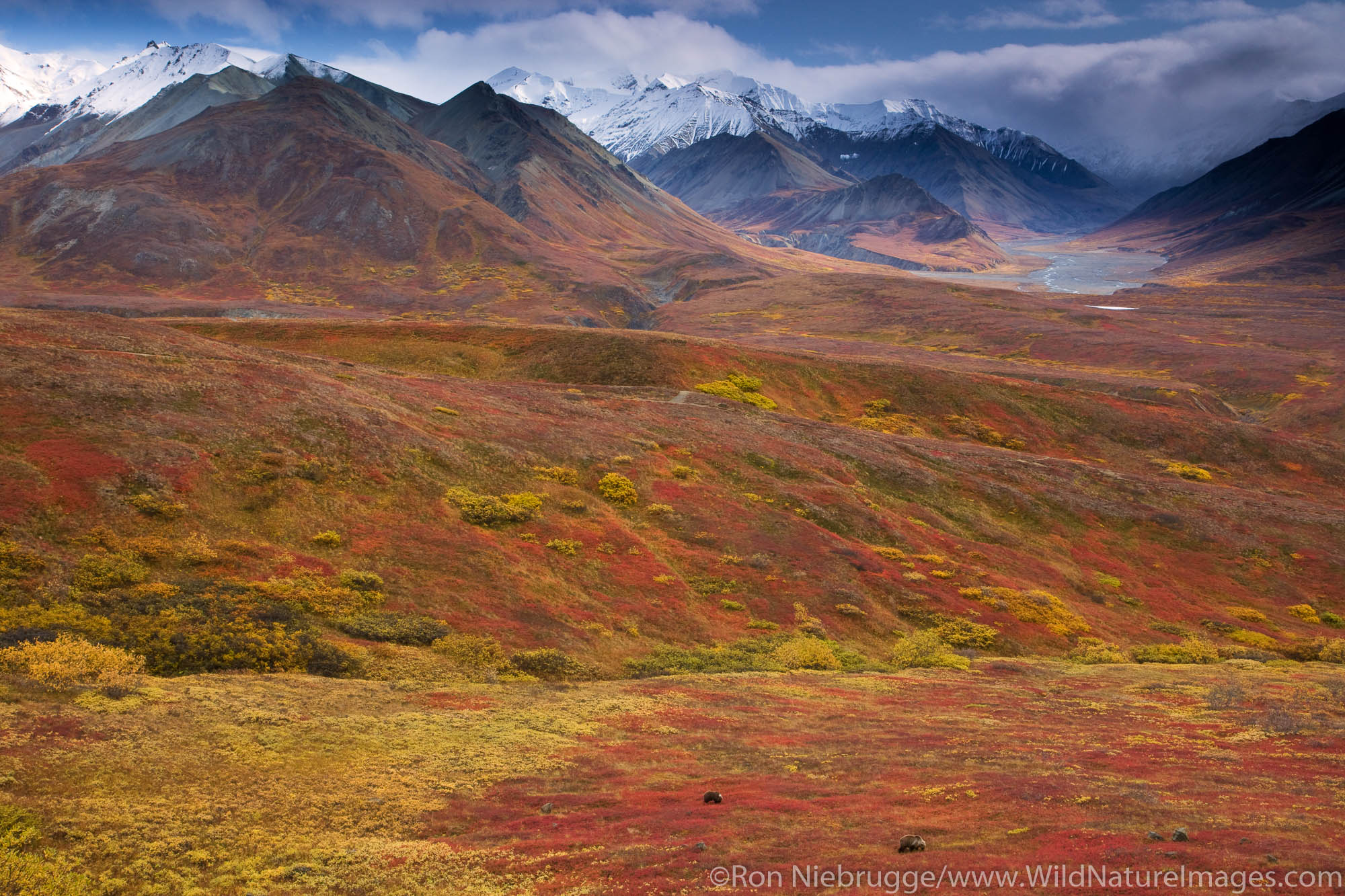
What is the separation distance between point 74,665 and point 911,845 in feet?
55.9

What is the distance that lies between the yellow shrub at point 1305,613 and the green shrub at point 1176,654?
1106 centimetres

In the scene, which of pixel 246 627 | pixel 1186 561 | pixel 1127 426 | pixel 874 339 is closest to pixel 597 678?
pixel 246 627

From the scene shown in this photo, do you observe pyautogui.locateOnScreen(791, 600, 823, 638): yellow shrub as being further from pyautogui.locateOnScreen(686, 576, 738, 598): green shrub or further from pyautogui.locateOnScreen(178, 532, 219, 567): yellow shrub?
pyautogui.locateOnScreen(178, 532, 219, 567): yellow shrub

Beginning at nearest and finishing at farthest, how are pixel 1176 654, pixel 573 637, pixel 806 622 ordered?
1. pixel 573 637
2. pixel 806 622
3. pixel 1176 654

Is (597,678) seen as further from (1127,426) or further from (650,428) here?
(1127,426)

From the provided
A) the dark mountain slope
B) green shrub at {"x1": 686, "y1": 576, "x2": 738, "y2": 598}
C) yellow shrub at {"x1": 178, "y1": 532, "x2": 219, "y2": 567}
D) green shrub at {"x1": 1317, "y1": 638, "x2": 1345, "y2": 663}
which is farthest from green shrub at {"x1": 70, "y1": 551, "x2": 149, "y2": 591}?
the dark mountain slope

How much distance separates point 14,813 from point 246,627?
31.0 ft

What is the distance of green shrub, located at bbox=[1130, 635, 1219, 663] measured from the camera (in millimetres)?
33000

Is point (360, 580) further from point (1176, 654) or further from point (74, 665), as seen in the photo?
point (1176, 654)

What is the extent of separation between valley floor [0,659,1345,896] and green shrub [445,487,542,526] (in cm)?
1081

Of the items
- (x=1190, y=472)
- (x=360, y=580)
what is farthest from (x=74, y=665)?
(x=1190, y=472)

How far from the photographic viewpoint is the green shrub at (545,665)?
22938mm

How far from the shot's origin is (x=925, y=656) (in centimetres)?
2962

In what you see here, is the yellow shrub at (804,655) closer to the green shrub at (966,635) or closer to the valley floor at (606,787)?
the valley floor at (606,787)
